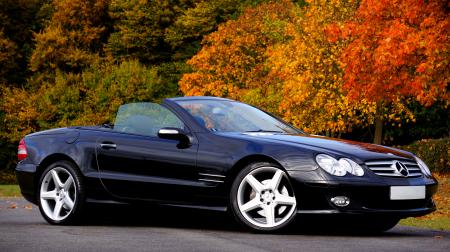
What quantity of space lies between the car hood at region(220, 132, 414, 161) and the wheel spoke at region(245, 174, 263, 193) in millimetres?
447

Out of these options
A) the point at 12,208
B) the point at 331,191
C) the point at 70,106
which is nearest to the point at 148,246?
the point at 331,191

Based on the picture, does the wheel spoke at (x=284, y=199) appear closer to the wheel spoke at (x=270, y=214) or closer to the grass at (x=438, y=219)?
the wheel spoke at (x=270, y=214)

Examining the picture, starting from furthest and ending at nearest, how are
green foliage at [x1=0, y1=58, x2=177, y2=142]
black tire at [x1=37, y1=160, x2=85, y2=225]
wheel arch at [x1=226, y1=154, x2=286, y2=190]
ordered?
green foliage at [x1=0, y1=58, x2=177, y2=142] < black tire at [x1=37, y1=160, x2=85, y2=225] < wheel arch at [x1=226, y1=154, x2=286, y2=190]

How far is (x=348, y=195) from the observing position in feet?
29.7

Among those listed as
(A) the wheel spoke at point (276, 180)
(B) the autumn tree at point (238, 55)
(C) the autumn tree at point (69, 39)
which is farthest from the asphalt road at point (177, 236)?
(C) the autumn tree at point (69, 39)

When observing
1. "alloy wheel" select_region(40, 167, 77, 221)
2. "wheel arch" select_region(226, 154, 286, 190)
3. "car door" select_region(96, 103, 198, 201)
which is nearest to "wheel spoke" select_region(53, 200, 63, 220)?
"alloy wheel" select_region(40, 167, 77, 221)

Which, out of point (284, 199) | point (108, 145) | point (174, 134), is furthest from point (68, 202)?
point (284, 199)

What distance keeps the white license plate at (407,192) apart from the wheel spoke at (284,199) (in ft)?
3.16

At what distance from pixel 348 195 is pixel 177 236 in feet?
5.49

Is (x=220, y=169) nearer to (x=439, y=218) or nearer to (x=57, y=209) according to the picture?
(x=57, y=209)

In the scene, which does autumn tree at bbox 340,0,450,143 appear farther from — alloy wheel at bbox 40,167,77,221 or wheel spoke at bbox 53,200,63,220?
wheel spoke at bbox 53,200,63,220

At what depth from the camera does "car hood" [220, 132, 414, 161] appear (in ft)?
30.5

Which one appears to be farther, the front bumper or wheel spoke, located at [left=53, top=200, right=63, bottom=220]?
wheel spoke, located at [left=53, top=200, right=63, bottom=220]

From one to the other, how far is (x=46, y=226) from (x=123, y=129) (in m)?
1.35
